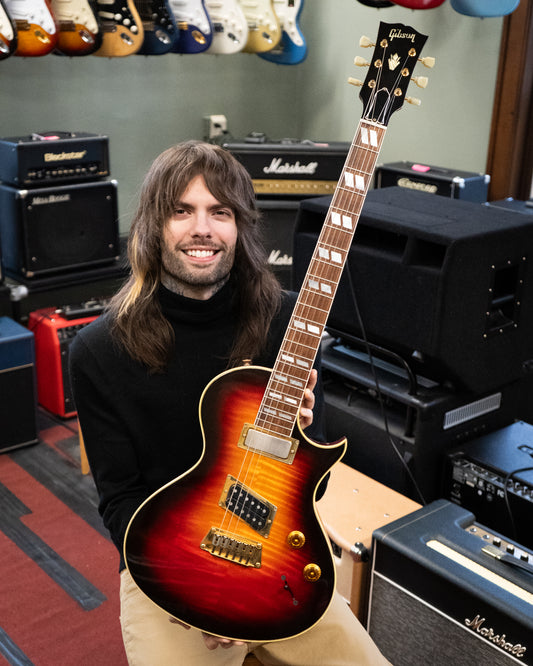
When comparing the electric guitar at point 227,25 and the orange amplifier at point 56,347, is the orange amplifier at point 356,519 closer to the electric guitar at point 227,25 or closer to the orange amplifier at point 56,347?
the orange amplifier at point 56,347

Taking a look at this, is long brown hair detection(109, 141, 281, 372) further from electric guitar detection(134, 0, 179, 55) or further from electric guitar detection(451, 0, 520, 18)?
electric guitar detection(134, 0, 179, 55)

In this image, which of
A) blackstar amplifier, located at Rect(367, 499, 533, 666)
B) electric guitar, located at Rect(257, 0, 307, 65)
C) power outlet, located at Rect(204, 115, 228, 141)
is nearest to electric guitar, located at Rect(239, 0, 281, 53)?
electric guitar, located at Rect(257, 0, 307, 65)

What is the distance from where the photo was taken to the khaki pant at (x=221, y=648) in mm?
1202

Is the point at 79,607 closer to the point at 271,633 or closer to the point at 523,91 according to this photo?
the point at 271,633

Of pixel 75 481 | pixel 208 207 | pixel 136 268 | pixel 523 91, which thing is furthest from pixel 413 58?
pixel 523 91

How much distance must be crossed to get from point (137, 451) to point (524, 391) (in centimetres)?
136

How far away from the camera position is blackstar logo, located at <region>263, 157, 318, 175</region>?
10.8 ft

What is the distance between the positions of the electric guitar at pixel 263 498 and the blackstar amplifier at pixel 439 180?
1.85m

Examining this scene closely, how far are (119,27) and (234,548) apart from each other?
2.42 m

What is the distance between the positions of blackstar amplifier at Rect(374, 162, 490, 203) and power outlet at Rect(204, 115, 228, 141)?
1081 mm

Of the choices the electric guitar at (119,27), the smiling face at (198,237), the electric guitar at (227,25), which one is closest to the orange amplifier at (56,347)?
the electric guitar at (119,27)

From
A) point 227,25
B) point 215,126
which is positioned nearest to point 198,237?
point 227,25

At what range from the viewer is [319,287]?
1.17 meters

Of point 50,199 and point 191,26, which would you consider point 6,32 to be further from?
point 191,26
